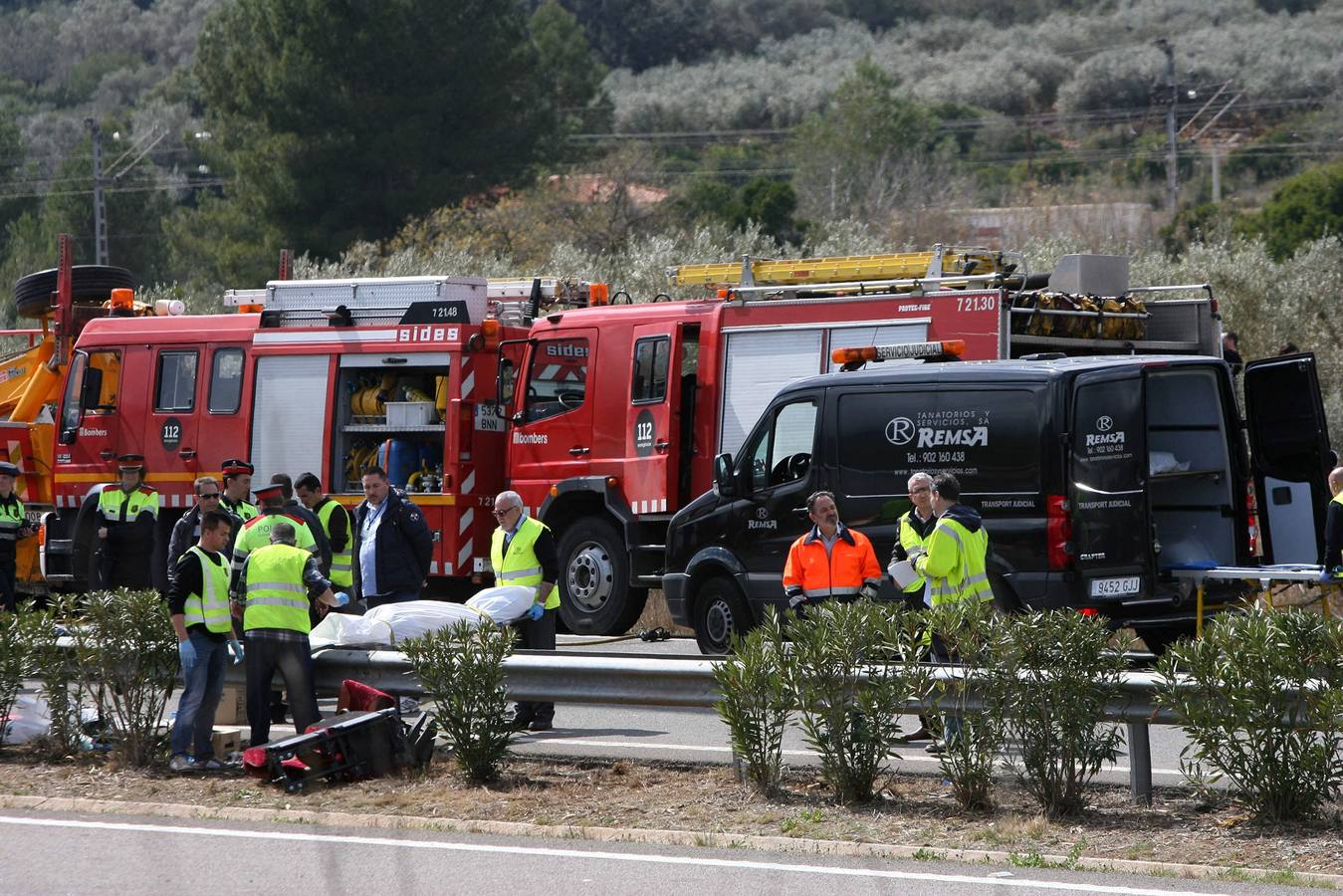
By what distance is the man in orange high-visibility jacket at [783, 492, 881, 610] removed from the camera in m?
10.3

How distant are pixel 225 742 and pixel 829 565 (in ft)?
11.6

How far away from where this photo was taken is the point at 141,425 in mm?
17594

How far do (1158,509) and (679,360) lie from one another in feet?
14.1

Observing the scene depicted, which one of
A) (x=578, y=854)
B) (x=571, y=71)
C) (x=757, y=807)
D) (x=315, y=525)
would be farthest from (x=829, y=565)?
(x=571, y=71)

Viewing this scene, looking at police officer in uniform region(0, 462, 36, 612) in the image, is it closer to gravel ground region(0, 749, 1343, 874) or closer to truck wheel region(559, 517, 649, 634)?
gravel ground region(0, 749, 1343, 874)

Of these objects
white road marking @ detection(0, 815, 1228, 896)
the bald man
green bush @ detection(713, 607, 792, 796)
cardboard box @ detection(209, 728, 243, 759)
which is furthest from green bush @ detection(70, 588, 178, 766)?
the bald man

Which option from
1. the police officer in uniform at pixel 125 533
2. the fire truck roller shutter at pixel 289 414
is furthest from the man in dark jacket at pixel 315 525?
the fire truck roller shutter at pixel 289 414

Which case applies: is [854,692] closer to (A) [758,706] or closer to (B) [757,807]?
(A) [758,706]

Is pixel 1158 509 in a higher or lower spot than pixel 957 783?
higher

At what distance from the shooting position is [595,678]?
30.0ft

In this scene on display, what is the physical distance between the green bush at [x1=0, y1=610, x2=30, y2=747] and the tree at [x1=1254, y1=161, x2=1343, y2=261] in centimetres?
3625

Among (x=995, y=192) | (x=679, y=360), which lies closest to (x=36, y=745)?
(x=679, y=360)

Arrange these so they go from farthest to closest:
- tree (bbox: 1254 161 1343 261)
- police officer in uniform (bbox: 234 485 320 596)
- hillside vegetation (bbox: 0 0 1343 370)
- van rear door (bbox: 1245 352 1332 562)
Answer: tree (bbox: 1254 161 1343 261) < hillside vegetation (bbox: 0 0 1343 370) < van rear door (bbox: 1245 352 1332 562) < police officer in uniform (bbox: 234 485 320 596)

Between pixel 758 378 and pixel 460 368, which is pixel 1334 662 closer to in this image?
pixel 758 378
